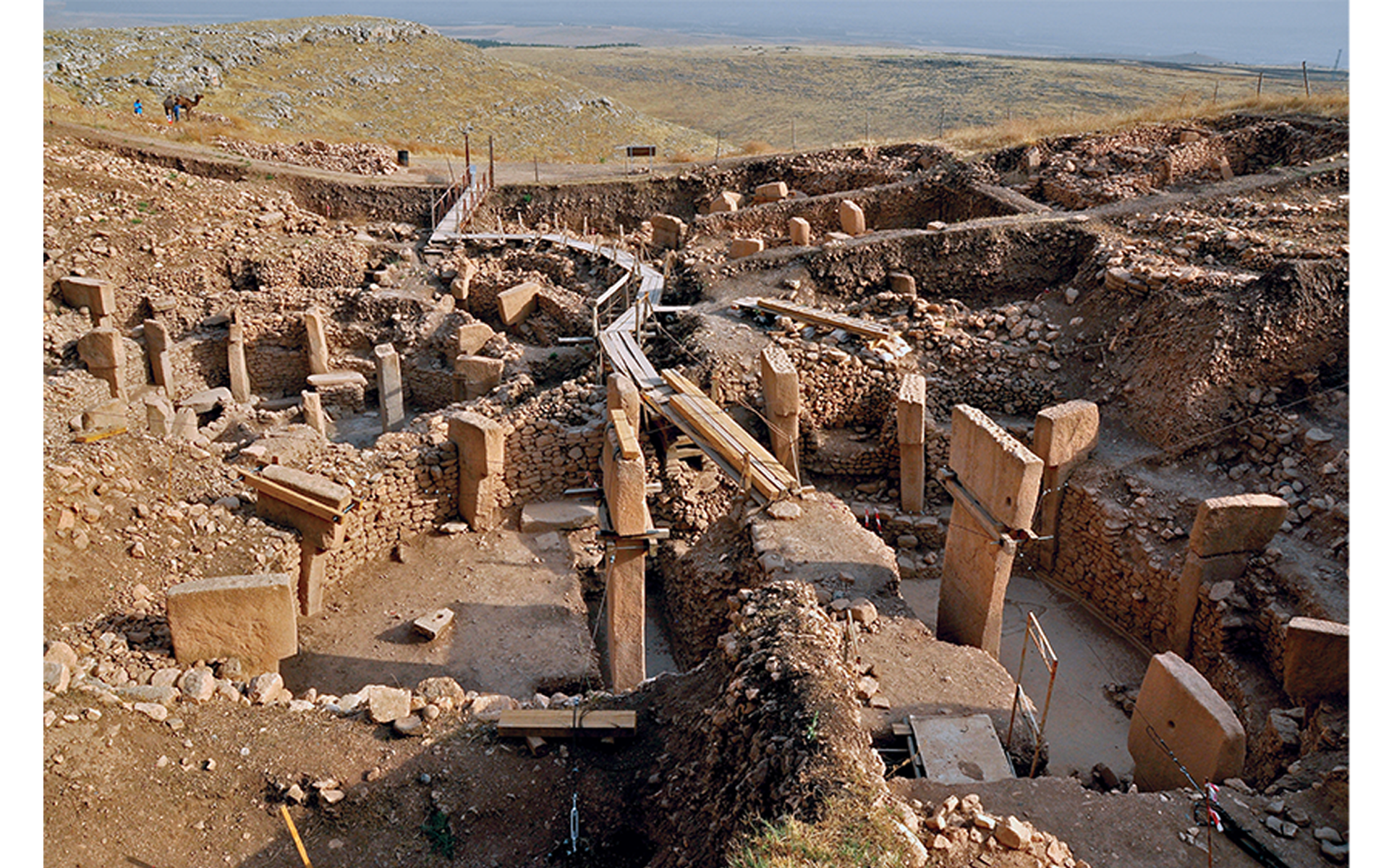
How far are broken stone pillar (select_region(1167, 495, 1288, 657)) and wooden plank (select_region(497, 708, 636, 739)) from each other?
22.7ft

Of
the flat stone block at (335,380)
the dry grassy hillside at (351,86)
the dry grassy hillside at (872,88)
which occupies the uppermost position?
the dry grassy hillside at (872,88)

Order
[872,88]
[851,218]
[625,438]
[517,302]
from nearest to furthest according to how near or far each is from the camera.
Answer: [625,438] < [517,302] < [851,218] < [872,88]

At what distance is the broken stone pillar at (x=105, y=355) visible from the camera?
15344 mm

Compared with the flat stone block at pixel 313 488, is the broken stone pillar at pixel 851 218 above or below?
above

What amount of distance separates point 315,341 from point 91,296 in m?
4.11

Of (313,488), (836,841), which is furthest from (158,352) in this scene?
(836,841)

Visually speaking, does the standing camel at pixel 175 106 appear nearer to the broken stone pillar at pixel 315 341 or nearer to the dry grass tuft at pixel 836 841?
the broken stone pillar at pixel 315 341

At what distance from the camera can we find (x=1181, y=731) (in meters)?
7.46

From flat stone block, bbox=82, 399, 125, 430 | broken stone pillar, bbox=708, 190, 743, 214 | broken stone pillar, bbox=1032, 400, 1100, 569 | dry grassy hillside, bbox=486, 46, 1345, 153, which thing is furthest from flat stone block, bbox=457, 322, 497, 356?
dry grassy hillside, bbox=486, 46, 1345, 153

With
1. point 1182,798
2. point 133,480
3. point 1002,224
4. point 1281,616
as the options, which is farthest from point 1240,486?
point 133,480

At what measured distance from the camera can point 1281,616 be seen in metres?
9.59

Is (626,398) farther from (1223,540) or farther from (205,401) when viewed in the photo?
(205,401)

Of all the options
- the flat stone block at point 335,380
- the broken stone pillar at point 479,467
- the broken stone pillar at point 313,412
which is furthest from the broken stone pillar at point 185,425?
the broken stone pillar at point 479,467

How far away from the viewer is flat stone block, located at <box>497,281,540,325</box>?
18.7 metres
